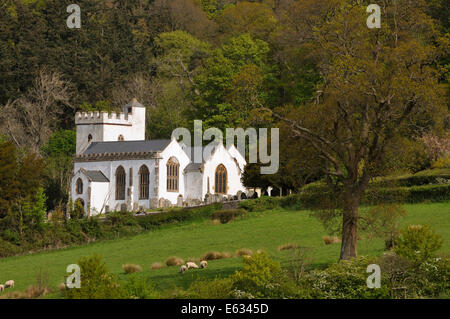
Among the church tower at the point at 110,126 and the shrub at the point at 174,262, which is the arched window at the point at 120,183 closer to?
the church tower at the point at 110,126

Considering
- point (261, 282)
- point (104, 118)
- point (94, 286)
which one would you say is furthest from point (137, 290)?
point (104, 118)

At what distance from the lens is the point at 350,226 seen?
38.1 meters

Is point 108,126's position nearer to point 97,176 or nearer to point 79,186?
point 97,176

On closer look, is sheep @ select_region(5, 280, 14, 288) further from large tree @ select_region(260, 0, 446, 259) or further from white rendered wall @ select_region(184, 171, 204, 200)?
white rendered wall @ select_region(184, 171, 204, 200)

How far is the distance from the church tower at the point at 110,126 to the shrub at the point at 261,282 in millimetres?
55746

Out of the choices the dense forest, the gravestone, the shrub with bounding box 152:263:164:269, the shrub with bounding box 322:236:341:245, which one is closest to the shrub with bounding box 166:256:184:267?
the shrub with bounding box 152:263:164:269

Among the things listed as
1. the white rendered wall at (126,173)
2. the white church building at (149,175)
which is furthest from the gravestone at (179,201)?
the white rendered wall at (126,173)

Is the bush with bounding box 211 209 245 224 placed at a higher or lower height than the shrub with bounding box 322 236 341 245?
higher

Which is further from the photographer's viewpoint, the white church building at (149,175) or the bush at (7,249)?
the white church building at (149,175)

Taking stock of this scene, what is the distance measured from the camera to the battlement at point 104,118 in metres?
87.7

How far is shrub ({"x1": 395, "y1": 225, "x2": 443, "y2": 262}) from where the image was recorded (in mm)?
34531

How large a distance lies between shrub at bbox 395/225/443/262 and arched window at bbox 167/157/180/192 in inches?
1806

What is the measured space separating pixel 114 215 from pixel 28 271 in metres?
18.4
